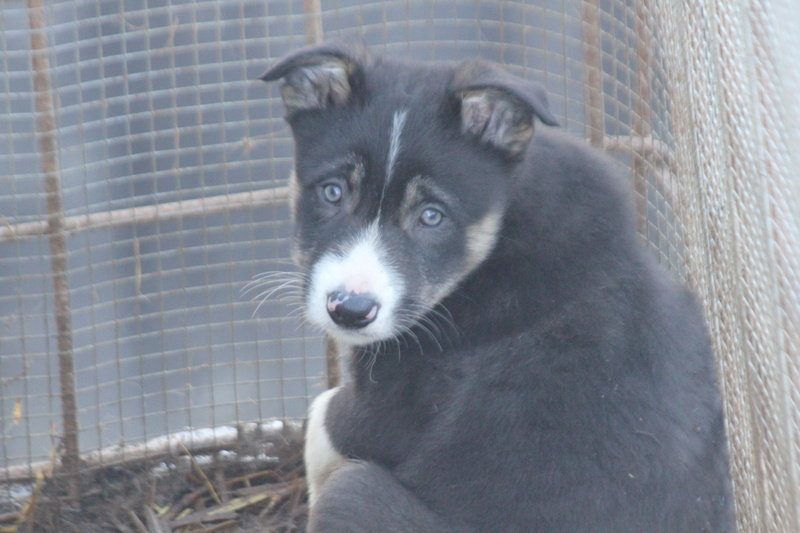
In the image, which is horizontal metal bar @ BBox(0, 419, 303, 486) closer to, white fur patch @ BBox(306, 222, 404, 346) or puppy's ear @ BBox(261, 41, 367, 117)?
white fur patch @ BBox(306, 222, 404, 346)

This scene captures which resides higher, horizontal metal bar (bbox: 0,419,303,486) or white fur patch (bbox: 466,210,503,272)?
white fur patch (bbox: 466,210,503,272)

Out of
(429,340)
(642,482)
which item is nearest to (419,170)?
(429,340)

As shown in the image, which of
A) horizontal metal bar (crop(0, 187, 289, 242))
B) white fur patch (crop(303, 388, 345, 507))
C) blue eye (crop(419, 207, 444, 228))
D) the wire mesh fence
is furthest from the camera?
horizontal metal bar (crop(0, 187, 289, 242))

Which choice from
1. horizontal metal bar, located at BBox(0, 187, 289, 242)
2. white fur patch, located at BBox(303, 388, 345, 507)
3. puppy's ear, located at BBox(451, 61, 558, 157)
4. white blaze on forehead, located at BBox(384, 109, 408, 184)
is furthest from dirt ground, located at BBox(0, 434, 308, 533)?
puppy's ear, located at BBox(451, 61, 558, 157)

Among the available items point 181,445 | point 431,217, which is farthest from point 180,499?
point 431,217

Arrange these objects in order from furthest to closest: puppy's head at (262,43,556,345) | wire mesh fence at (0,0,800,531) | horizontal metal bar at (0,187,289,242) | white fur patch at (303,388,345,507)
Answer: horizontal metal bar at (0,187,289,242)
white fur patch at (303,388,345,507)
puppy's head at (262,43,556,345)
wire mesh fence at (0,0,800,531)

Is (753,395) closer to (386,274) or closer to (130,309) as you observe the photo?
(386,274)

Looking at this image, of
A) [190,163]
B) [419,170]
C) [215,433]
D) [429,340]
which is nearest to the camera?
[419,170]
